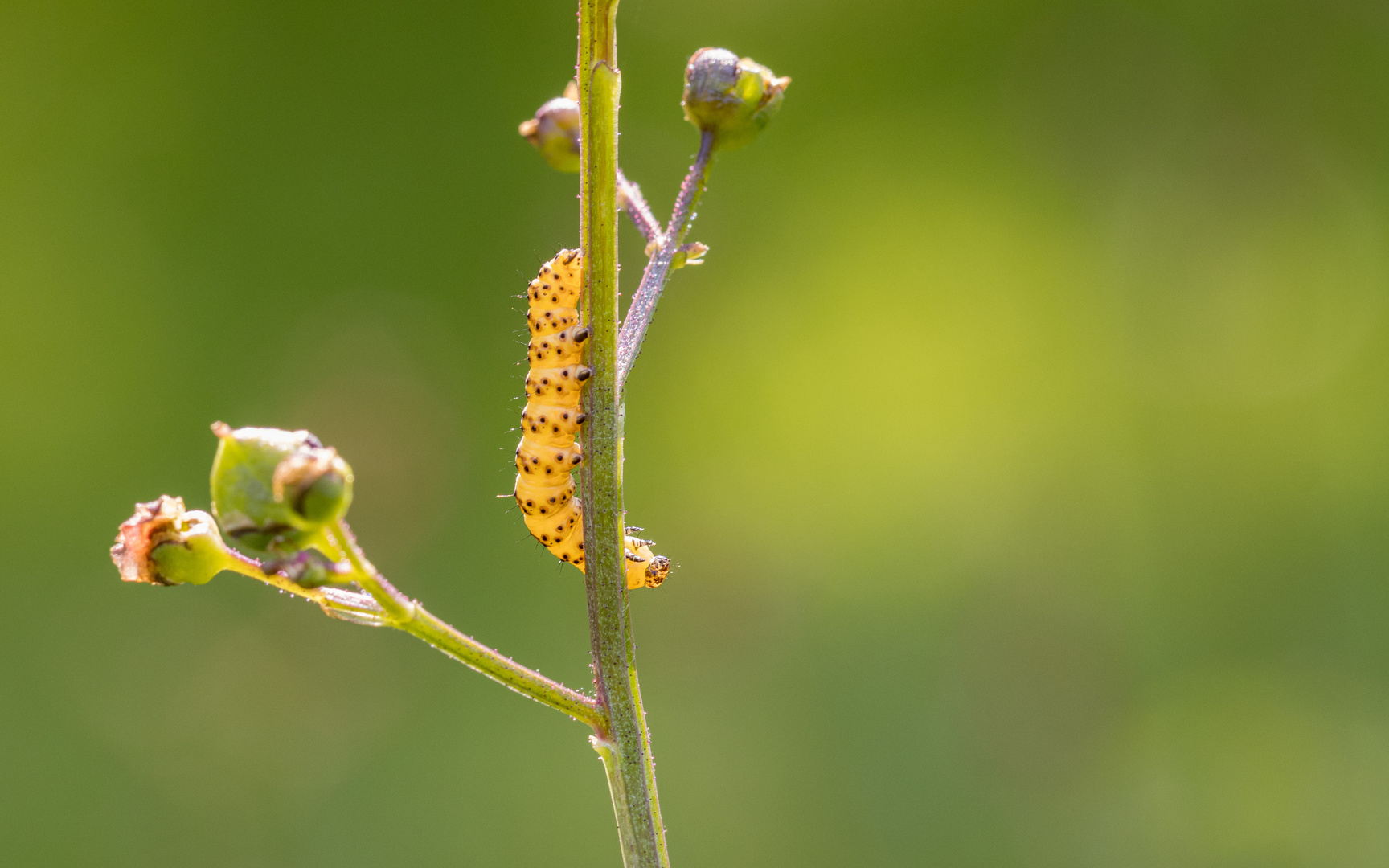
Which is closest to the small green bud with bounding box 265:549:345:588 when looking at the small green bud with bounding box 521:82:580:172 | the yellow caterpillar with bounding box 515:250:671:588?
the yellow caterpillar with bounding box 515:250:671:588

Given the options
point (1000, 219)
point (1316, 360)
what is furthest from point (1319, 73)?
point (1000, 219)

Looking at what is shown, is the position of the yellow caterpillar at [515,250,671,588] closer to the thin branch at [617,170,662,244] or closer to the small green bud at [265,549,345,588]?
the thin branch at [617,170,662,244]

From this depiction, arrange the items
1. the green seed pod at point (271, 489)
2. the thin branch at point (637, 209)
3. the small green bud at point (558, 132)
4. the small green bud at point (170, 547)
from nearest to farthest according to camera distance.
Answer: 1. the green seed pod at point (271, 489)
2. the small green bud at point (170, 547)
3. the thin branch at point (637, 209)
4. the small green bud at point (558, 132)

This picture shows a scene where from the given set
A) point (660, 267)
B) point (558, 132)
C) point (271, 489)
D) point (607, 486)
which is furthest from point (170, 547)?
point (558, 132)

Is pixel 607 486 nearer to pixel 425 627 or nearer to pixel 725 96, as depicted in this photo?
pixel 425 627

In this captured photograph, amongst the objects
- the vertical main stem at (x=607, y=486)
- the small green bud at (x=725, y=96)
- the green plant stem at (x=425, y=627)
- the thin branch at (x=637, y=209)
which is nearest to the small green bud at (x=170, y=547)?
the green plant stem at (x=425, y=627)

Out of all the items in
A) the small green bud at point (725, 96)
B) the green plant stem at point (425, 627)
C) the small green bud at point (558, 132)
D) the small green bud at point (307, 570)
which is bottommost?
the green plant stem at point (425, 627)

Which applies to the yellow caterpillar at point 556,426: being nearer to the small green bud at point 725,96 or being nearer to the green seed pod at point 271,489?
the small green bud at point 725,96
